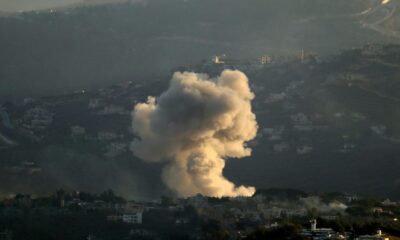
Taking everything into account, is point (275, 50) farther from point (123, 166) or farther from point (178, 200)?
point (178, 200)

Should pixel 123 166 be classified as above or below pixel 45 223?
above

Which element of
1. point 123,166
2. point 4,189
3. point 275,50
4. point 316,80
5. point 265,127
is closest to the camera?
point 4,189

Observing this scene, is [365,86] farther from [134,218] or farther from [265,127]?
[134,218]

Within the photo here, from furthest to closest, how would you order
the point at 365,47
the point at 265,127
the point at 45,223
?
1. the point at 365,47
2. the point at 265,127
3. the point at 45,223

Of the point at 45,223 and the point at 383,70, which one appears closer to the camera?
the point at 45,223

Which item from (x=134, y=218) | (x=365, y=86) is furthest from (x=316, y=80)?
(x=134, y=218)

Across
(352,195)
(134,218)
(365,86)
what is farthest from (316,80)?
(134,218)

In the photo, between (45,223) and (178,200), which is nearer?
(45,223)

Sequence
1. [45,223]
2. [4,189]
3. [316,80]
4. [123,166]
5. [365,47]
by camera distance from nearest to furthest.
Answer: [45,223] < [4,189] < [123,166] < [316,80] < [365,47]

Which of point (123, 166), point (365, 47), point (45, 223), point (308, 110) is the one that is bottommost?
point (45, 223)
